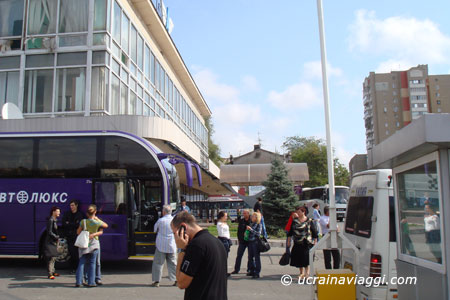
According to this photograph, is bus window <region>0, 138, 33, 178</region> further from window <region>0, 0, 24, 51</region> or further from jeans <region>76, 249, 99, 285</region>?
window <region>0, 0, 24, 51</region>

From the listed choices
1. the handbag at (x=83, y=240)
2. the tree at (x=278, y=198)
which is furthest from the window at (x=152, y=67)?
the handbag at (x=83, y=240)

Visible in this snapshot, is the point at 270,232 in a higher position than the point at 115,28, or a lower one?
lower

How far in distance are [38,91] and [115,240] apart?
35.7 feet

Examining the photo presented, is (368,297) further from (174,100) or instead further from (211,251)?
(174,100)

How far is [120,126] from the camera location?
1744cm

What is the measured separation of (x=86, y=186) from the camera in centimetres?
1162

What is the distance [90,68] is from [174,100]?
1399cm

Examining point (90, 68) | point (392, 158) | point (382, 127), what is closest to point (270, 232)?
point (90, 68)

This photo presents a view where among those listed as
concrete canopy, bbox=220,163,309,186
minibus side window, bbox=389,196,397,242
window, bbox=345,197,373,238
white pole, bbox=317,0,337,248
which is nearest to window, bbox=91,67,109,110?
white pole, bbox=317,0,337,248

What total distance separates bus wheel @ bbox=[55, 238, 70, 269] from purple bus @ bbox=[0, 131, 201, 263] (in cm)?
3

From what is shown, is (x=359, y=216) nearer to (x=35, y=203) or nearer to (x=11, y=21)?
(x=35, y=203)

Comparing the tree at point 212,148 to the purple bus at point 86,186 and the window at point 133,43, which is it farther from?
the purple bus at point 86,186

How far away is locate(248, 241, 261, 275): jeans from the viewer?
420 inches

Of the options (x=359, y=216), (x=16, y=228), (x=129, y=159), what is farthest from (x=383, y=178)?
(x=16, y=228)
